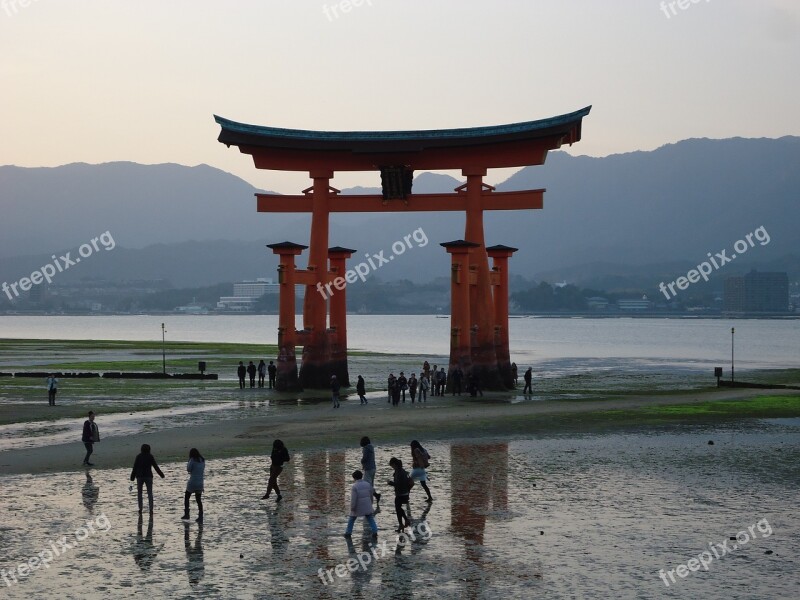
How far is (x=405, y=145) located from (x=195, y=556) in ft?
112

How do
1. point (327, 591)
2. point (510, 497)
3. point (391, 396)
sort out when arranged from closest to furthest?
point (327, 591), point (510, 497), point (391, 396)

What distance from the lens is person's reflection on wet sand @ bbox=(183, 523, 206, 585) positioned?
49.2ft

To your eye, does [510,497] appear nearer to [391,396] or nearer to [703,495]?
[703,495]

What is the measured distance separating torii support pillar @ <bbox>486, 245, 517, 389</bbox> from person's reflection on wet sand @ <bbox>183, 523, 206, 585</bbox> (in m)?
33.1

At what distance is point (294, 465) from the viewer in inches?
1008

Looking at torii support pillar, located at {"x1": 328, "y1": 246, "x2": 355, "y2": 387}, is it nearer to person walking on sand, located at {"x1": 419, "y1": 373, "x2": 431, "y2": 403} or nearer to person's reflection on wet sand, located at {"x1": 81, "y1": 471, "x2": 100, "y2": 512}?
person walking on sand, located at {"x1": 419, "y1": 373, "x2": 431, "y2": 403}

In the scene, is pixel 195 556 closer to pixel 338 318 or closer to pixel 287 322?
pixel 287 322

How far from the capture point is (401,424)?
34.6m

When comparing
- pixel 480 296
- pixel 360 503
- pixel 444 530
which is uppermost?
pixel 480 296

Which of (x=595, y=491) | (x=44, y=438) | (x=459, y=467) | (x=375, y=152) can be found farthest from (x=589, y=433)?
(x=375, y=152)

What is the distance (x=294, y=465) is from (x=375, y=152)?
25.4m

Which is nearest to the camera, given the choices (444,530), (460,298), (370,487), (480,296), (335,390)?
(370,487)

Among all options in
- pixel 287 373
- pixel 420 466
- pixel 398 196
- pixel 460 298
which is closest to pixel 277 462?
pixel 420 466

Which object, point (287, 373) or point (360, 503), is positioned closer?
point (360, 503)
